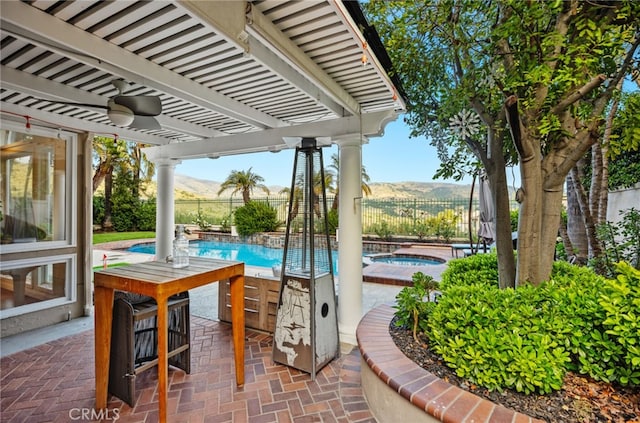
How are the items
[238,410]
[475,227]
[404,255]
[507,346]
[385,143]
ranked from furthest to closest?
[385,143], [475,227], [404,255], [238,410], [507,346]

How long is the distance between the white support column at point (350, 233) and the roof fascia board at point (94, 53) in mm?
1407

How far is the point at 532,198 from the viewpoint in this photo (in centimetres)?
277

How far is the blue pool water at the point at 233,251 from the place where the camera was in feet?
34.6

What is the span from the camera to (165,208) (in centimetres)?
543

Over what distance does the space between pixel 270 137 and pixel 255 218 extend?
9.03 metres

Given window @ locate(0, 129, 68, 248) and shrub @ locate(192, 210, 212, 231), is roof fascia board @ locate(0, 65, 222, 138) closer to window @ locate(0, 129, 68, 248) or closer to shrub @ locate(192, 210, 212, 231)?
window @ locate(0, 129, 68, 248)

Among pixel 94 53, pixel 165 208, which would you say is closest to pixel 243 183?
pixel 165 208

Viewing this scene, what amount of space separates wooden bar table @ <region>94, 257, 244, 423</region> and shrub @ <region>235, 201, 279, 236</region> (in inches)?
406

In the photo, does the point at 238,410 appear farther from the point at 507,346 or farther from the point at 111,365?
the point at 507,346

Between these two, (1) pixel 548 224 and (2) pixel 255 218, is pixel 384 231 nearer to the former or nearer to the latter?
(2) pixel 255 218

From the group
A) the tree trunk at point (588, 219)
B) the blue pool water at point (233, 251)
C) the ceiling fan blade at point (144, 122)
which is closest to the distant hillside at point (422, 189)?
the blue pool water at point (233, 251)

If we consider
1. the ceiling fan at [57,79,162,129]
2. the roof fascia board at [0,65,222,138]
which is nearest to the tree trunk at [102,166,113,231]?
the roof fascia board at [0,65,222,138]

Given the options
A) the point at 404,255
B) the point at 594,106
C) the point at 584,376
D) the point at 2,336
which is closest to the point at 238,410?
the point at 584,376

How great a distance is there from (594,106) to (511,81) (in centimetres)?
92
